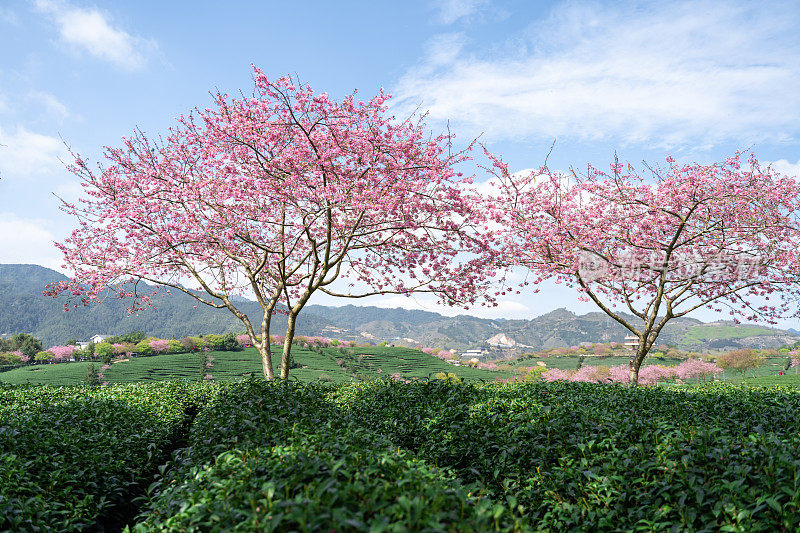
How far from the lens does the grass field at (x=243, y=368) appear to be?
32656 mm

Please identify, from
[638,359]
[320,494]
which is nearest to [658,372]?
[638,359]

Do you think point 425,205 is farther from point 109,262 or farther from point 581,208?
point 109,262

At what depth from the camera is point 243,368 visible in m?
40.0

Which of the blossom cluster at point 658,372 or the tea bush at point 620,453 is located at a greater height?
the tea bush at point 620,453

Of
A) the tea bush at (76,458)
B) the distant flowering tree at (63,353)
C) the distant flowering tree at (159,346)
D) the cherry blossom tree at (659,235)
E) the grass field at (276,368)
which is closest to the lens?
the tea bush at (76,458)

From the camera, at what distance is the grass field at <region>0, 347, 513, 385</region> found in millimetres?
32656

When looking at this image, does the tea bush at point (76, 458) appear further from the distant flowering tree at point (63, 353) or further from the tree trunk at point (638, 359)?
the distant flowering tree at point (63, 353)

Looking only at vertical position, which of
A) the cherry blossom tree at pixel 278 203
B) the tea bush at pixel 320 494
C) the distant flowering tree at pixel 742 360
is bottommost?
the distant flowering tree at pixel 742 360

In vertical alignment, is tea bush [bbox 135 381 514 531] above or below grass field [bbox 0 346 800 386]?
above

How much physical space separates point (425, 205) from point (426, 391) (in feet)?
21.2

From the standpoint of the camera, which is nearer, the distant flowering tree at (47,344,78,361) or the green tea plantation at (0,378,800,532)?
the green tea plantation at (0,378,800,532)

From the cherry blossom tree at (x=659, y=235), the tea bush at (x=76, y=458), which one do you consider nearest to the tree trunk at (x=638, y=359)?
the cherry blossom tree at (x=659, y=235)

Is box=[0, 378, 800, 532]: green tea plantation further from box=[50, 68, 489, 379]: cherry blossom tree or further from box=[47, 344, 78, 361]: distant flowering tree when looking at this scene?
box=[47, 344, 78, 361]: distant flowering tree

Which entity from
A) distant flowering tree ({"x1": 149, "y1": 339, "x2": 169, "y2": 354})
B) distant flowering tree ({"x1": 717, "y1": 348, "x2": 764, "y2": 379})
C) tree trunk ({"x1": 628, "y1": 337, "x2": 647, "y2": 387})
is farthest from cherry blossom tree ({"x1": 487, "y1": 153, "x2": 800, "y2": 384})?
distant flowering tree ({"x1": 149, "y1": 339, "x2": 169, "y2": 354})
